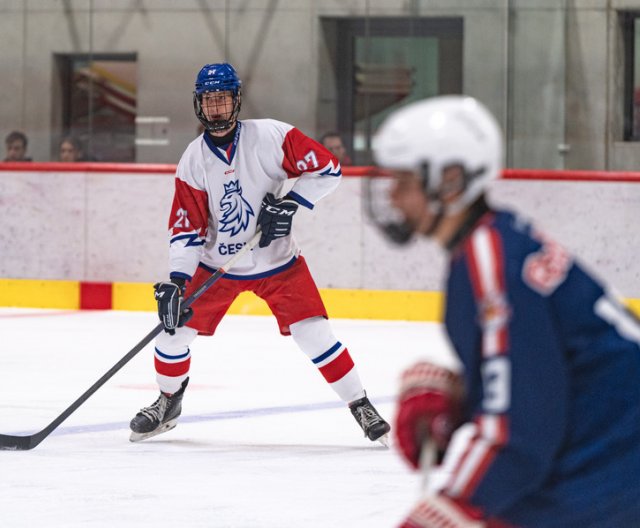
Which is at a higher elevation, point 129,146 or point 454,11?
point 454,11

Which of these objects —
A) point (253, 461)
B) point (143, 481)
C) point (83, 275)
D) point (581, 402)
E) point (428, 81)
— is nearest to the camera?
point (581, 402)

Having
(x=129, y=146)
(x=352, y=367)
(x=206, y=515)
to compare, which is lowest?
(x=206, y=515)

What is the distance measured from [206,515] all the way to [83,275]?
Answer: 530cm

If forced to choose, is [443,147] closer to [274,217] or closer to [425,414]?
[425,414]

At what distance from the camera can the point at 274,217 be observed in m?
4.19

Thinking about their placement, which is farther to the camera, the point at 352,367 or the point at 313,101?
the point at 313,101

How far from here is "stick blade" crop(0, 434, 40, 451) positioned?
4.13 meters

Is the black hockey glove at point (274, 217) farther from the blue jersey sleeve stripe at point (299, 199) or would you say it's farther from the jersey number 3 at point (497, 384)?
the jersey number 3 at point (497, 384)

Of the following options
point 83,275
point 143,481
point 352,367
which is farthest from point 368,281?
point 143,481

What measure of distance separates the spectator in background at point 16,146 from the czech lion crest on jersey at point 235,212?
193 inches

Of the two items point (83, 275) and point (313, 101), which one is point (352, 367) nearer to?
point (83, 275)

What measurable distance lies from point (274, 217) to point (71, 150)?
5026 mm

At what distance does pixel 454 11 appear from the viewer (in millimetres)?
8945

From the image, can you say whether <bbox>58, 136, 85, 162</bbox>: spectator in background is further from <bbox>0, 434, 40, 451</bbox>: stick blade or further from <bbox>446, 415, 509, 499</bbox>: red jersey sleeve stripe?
<bbox>446, 415, 509, 499</bbox>: red jersey sleeve stripe
